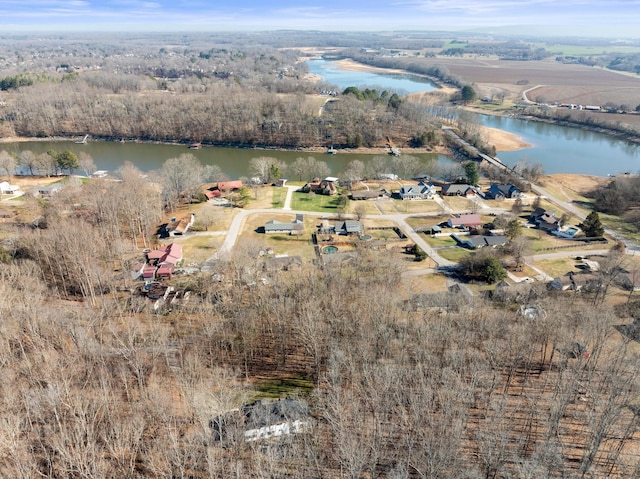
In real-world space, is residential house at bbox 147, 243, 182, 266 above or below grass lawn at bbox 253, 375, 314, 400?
above

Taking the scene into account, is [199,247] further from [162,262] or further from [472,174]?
[472,174]

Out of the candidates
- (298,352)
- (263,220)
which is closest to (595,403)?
(298,352)

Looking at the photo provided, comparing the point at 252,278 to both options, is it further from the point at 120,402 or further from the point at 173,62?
the point at 173,62

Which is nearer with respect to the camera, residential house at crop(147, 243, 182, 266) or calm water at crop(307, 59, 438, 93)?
residential house at crop(147, 243, 182, 266)

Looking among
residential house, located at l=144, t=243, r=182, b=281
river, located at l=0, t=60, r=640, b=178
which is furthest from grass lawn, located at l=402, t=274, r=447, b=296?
river, located at l=0, t=60, r=640, b=178

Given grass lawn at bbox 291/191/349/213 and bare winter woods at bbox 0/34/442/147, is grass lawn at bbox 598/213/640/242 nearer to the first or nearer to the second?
grass lawn at bbox 291/191/349/213
